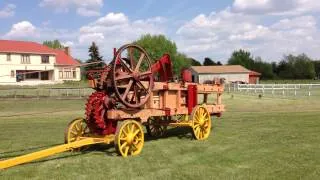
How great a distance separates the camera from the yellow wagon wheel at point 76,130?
12344mm

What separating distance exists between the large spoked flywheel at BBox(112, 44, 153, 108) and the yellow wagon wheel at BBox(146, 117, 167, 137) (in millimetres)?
1726

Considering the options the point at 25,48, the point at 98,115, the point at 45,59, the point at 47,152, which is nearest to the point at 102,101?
the point at 98,115

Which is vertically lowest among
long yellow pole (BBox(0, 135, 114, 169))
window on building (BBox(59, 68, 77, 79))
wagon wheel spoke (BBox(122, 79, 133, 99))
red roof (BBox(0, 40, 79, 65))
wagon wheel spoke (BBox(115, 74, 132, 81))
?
long yellow pole (BBox(0, 135, 114, 169))

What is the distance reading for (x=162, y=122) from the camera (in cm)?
1480

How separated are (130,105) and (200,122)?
3073 millimetres

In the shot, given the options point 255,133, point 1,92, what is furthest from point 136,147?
point 1,92

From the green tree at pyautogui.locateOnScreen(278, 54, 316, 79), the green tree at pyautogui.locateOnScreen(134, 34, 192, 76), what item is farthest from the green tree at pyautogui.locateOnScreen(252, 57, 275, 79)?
the green tree at pyautogui.locateOnScreen(134, 34, 192, 76)

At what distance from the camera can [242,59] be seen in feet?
493

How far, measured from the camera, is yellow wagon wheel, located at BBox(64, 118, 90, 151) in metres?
12.3

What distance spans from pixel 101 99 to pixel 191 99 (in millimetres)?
3729

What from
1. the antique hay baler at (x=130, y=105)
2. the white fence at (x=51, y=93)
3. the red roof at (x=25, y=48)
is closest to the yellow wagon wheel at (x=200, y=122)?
the antique hay baler at (x=130, y=105)

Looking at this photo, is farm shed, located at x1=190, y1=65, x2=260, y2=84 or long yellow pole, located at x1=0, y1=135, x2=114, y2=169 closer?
long yellow pole, located at x1=0, y1=135, x2=114, y2=169

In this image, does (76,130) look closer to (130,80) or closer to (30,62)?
(130,80)

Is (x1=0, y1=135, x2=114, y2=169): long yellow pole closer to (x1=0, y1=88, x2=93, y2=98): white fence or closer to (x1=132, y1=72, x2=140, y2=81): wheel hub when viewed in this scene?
(x1=132, y1=72, x2=140, y2=81): wheel hub
